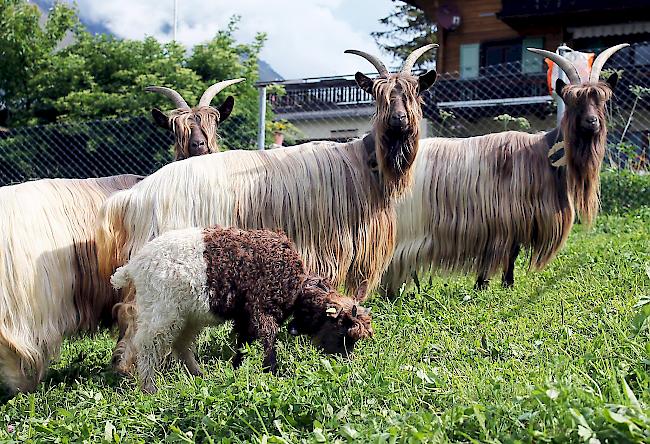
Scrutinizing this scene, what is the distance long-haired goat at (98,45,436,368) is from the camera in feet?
17.2

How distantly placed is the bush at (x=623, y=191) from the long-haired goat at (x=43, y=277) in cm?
662

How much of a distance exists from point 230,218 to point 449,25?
1876cm

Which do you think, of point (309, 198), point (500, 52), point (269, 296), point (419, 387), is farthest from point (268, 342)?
point (500, 52)

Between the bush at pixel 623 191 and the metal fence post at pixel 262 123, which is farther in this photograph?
the bush at pixel 623 191

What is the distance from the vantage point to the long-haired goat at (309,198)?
17.2ft

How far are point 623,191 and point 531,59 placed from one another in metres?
11.1

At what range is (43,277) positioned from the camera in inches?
197

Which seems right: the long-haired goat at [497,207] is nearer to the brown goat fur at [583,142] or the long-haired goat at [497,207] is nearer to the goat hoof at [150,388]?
the brown goat fur at [583,142]

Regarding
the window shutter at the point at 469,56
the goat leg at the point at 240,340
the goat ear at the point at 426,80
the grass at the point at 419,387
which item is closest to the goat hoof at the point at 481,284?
the grass at the point at 419,387

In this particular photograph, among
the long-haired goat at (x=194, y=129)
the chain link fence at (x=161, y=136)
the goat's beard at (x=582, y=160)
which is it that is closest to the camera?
the goat's beard at (x=582, y=160)

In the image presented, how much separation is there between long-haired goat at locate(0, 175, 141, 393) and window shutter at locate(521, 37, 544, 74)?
50.7 ft

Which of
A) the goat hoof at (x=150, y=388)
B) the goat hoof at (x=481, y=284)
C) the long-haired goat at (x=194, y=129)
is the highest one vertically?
the long-haired goat at (x=194, y=129)

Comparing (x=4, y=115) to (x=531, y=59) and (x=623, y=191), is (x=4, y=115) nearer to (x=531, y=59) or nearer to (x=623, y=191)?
(x=623, y=191)

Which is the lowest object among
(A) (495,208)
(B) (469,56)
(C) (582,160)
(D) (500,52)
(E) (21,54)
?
(A) (495,208)
